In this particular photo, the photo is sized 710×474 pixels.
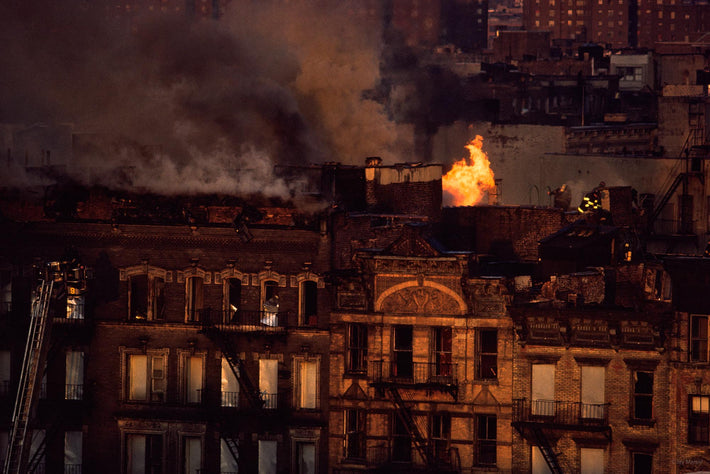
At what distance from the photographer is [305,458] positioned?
56.4 metres

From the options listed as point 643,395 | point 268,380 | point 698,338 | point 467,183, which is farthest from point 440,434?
point 467,183

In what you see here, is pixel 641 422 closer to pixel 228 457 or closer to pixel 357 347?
pixel 357 347

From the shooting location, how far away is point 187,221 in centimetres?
5722

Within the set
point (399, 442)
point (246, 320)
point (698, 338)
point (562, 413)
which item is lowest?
point (399, 442)

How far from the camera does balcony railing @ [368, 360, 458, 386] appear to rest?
54.8 metres

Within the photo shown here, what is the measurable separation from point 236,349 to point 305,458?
3959 mm

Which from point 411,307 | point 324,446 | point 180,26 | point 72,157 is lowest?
point 324,446

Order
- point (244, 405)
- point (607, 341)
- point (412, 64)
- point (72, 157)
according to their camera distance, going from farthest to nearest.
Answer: point (412, 64) → point (72, 157) → point (244, 405) → point (607, 341)

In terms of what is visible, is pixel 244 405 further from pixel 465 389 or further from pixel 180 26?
pixel 180 26

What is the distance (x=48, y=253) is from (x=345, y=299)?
382 inches

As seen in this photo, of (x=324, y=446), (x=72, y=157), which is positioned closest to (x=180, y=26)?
(x=72, y=157)

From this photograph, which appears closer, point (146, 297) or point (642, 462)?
point (642, 462)

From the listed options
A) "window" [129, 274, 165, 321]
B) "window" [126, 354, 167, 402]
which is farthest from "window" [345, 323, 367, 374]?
"window" [129, 274, 165, 321]

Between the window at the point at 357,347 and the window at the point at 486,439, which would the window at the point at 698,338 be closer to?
the window at the point at 486,439
